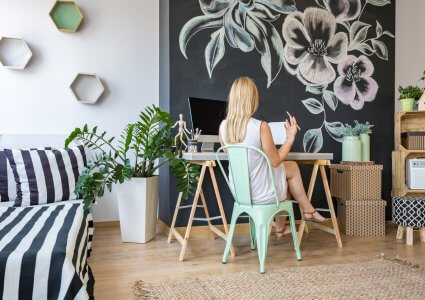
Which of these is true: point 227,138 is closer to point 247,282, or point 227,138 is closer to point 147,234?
point 247,282

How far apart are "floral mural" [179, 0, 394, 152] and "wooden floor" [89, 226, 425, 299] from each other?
105 cm

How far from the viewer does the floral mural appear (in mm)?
3395

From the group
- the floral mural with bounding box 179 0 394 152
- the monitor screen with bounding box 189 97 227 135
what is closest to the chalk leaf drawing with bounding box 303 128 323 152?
the floral mural with bounding box 179 0 394 152

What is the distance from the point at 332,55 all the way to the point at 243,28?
925 millimetres

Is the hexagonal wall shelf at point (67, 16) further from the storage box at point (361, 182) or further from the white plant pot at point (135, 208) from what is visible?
the storage box at point (361, 182)

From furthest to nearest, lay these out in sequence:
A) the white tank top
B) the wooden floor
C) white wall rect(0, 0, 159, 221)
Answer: white wall rect(0, 0, 159, 221), the white tank top, the wooden floor

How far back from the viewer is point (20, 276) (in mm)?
1317

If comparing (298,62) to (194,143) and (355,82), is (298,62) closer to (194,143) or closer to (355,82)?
(355,82)

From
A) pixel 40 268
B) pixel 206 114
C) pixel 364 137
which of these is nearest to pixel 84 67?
pixel 206 114

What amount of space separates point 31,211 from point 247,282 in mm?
1348

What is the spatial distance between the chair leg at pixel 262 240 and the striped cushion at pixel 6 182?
5.92ft

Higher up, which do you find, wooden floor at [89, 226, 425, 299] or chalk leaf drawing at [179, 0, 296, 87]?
chalk leaf drawing at [179, 0, 296, 87]

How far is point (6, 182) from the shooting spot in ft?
9.19

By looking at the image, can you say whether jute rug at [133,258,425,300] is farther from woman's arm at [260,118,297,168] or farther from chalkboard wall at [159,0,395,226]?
chalkboard wall at [159,0,395,226]
